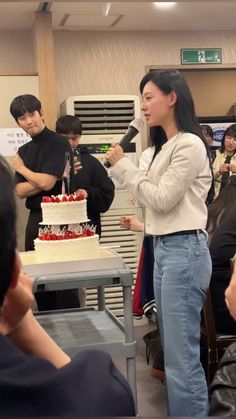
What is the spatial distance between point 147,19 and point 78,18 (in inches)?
24.6

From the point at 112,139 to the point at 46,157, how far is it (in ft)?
5.72

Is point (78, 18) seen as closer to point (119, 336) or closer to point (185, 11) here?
point (185, 11)

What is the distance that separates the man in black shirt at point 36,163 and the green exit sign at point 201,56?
2629mm

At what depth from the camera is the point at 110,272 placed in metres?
2.42

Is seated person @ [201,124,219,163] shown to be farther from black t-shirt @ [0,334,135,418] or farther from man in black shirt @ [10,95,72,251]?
black t-shirt @ [0,334,135,418]

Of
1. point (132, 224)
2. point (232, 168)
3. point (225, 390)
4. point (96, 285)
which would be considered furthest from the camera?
point (232, 168)

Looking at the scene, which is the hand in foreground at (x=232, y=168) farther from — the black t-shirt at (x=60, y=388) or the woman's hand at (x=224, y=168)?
the black t-shirt at (x=60, y=388)

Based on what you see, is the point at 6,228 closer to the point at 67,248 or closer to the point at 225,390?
the point at 225,390

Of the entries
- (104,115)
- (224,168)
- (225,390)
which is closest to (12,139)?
(104,115)

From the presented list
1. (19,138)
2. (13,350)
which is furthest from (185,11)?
(13,350)

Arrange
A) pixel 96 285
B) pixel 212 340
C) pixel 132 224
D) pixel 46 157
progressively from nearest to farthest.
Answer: pixel 96 285, pixel 212 340, pixel 132 224, pixel 46 157

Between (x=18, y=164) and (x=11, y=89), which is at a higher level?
(x=11, y=89)

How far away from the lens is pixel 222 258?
2.89 m

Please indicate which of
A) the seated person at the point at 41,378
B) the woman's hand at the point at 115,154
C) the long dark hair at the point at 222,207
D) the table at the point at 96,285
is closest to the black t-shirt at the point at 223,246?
the long dark hair at the point at 222,207
